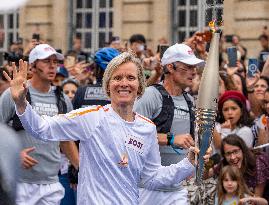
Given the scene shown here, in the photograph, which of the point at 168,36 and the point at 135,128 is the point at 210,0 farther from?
the point at 168,36

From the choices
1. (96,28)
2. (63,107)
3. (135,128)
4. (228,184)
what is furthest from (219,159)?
(96,28)

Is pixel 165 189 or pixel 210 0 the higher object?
pixel 210 0

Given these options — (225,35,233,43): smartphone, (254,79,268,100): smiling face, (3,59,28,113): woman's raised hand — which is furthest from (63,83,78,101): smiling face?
(3,59,28,113): woman's raised hand

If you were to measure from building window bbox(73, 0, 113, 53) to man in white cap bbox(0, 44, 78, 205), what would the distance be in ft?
37.0

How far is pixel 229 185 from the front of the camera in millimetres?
7215

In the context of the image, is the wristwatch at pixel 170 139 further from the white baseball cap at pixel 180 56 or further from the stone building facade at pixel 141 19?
the stone building facade at pixel 141 19

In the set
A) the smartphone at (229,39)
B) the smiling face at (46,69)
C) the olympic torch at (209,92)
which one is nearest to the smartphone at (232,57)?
the smiling face at (46,69)

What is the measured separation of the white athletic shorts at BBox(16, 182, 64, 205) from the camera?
6672 mm

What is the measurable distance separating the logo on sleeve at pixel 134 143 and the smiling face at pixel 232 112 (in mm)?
3638

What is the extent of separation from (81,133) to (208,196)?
10.1 ft

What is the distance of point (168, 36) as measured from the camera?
1681 cm

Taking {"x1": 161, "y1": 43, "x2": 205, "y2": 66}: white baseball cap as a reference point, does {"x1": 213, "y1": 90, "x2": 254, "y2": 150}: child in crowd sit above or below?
below

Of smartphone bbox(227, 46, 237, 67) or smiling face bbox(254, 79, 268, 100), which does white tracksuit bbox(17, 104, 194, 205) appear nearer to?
smiling face bbox(254, 79, 268, 100)

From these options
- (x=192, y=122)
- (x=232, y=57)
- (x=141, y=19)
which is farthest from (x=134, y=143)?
(x=141, y=19)
